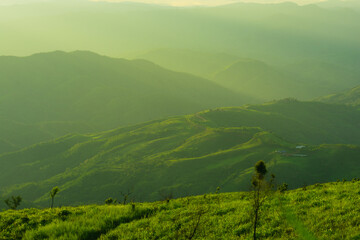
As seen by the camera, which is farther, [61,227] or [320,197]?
[320,197]

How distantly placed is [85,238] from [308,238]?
1283 centimetres

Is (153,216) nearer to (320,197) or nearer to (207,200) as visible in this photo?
(207,200)

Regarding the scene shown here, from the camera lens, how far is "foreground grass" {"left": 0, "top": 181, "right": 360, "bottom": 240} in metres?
17.8

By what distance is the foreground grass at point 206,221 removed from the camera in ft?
58.5

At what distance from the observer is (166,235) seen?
63.7ft

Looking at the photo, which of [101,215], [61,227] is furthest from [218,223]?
[61,227]

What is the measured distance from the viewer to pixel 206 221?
21078 mm

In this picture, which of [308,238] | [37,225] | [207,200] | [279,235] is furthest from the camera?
[207,200]

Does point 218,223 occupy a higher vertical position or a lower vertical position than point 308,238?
lower

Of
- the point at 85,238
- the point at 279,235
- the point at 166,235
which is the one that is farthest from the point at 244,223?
the point at 85,238

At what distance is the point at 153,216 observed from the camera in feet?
78.2

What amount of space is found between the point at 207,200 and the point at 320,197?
9.86 m

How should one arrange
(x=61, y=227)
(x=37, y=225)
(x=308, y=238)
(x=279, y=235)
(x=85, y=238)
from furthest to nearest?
(x=37, y=225), (x=61, y=227), (x=85, y=238), (x=279, y=235), (x=308, y=238)

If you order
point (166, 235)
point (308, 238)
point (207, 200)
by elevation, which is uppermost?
point (308, 238)
